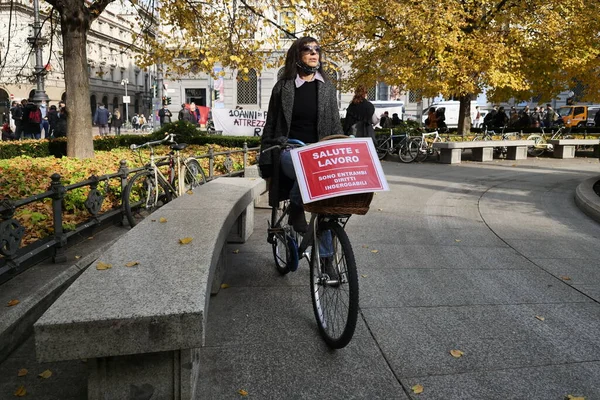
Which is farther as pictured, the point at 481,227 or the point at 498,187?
the point at 498,187

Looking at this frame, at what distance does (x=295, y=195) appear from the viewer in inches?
163

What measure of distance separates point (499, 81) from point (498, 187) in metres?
7.80

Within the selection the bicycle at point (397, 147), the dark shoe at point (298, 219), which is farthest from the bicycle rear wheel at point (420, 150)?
the dark shoe at point (298, 219)

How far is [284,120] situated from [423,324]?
6.17 ft

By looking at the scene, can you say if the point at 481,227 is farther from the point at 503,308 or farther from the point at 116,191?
the point at 116,191

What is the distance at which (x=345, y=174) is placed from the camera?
3.37m

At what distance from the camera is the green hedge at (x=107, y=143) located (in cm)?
1287

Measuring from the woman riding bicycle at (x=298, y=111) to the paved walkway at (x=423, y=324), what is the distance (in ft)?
2.99

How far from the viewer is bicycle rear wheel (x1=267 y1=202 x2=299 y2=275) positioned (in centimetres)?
448

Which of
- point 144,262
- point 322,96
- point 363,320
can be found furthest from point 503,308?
point 144,262

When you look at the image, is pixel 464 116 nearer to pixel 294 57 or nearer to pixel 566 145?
pixel 566 145

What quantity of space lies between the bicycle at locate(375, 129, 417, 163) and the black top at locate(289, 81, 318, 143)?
13.7 meters

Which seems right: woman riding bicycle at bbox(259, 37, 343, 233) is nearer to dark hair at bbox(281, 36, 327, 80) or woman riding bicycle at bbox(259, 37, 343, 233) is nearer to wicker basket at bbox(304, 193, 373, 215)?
dark hair at bbox(281, 36, 327, 80)

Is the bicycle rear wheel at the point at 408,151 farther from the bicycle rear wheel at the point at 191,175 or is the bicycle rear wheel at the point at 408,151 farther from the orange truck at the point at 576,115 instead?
the orange truck at the point at 576,115
